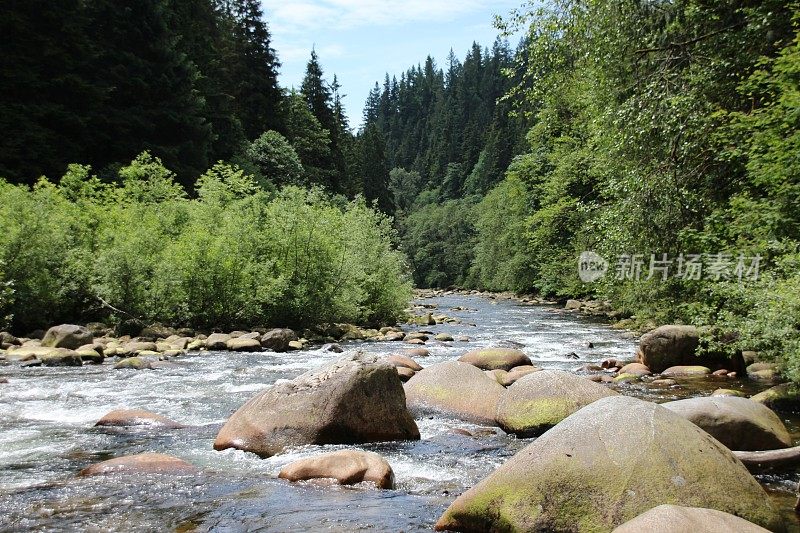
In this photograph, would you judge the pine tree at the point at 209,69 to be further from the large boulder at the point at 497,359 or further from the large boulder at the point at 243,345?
the large boulder at the point at 497,359

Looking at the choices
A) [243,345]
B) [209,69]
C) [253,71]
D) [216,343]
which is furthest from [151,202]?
[253,71]

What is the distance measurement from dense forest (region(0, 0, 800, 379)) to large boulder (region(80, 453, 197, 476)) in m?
7.99

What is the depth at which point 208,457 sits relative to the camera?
8.05 metres

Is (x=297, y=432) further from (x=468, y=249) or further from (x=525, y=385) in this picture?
(x=468, y=249)

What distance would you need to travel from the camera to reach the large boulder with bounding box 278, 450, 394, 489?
688 cm

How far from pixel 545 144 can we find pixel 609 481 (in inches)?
1426

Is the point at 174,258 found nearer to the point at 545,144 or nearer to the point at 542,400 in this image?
the point at 542,400

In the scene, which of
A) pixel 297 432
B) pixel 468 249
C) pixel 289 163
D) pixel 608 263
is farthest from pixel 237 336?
pixel 468 249

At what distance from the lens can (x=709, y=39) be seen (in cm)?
1321

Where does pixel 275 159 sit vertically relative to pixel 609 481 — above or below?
above

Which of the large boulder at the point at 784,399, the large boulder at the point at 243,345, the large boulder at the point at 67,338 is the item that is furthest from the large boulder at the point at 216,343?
the large boulder at the point at 784,399

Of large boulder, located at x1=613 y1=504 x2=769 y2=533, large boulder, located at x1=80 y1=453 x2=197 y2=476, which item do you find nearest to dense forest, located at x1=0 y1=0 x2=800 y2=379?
large boulder, located at x1=613 y1=504 x2=769 y2=533

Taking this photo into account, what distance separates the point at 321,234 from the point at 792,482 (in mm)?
19889

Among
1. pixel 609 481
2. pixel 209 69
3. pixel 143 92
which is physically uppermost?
pixel 209 69
